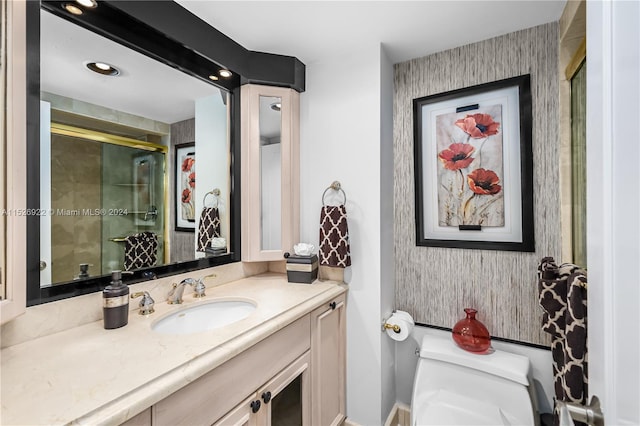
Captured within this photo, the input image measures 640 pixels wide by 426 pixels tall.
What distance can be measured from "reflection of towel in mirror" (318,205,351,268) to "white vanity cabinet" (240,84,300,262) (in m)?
0.24

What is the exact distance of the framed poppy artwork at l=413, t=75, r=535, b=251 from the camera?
4.99 ft

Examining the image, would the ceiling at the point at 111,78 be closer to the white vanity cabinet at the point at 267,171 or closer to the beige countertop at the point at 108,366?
the white vanity cabinet at the point at 267,171

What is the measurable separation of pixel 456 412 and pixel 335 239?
3.25 ft

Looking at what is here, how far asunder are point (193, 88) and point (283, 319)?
4.07 ft

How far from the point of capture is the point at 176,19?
4.33 feet

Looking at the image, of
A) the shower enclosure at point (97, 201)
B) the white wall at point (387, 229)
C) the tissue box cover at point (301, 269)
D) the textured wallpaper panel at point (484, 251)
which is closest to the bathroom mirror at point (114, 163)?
the shower enclosure at point (97, 201)

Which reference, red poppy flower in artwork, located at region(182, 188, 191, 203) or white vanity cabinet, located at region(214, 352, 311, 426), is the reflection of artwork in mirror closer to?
red poppy flower in artwork, located at region(182, 188, 191, 203)

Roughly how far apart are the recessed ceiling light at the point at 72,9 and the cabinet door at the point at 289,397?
59.8 inches

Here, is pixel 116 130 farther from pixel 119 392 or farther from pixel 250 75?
pixel 119 392

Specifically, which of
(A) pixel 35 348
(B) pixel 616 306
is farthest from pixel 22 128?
(B) pixel 616 306

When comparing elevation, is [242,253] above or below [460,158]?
below

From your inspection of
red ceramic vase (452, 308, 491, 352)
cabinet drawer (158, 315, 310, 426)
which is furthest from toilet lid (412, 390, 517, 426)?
cabinet drawer (158, 315, 310, 426)

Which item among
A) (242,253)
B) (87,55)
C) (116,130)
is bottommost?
(242,253)

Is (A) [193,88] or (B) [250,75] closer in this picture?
(A) [193,88]
